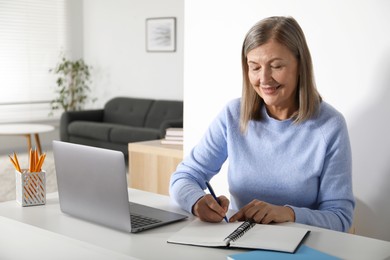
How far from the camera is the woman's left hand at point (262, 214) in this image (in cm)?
164

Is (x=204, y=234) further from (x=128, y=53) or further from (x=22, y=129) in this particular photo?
(x=128, y=53)

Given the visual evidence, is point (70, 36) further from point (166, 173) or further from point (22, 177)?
point (22, 177)

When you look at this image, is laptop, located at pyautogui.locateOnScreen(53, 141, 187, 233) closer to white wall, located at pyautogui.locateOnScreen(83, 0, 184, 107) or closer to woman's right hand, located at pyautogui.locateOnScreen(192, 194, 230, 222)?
woman's right hand, located at pyautogui.locateOnScreen(192, 194, 230, 222)

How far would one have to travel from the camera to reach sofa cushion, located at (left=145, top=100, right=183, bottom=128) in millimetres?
6992

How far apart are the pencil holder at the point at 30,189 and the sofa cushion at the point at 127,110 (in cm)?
544

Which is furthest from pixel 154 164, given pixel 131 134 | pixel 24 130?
pixel 24 130

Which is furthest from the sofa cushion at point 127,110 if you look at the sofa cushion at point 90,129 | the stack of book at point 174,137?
the stack of book at point 174,137

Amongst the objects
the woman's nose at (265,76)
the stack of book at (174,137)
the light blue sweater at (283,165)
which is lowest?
the stack of book at (174,137)

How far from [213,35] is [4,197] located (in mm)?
3078

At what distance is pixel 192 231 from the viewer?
1.53 m

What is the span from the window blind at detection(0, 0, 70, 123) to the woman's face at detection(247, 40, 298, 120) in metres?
6.25

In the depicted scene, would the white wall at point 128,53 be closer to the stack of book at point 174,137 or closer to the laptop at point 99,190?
the stack of book at point 174,137

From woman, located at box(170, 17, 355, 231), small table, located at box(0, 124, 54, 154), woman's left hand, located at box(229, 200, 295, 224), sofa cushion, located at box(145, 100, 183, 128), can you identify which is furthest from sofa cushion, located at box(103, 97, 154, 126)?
woman's left hand, located at box(229, 200, 295, 224)

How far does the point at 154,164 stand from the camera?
336 centimetres
